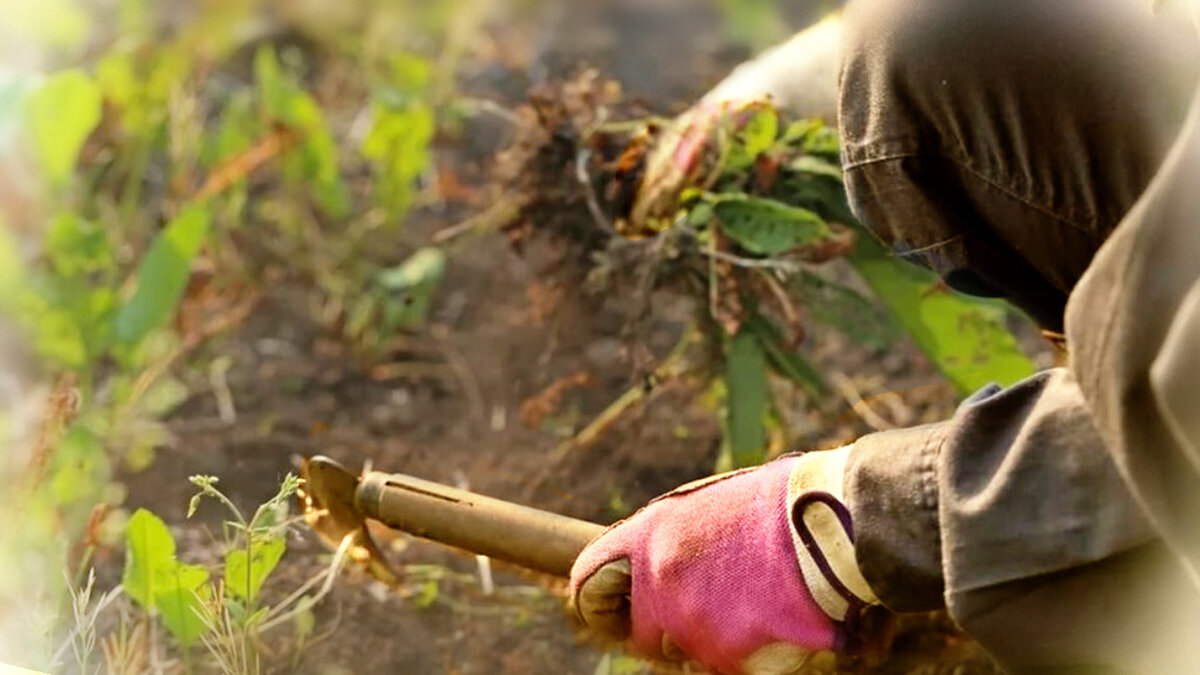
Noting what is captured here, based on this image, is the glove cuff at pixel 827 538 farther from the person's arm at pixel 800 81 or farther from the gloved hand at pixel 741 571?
the person's arm at pixel 800 81

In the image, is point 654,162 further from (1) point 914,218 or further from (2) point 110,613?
(2) point 110,613

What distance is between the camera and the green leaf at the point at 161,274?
5.23 ft

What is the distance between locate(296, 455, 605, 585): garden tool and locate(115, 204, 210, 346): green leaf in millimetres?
432

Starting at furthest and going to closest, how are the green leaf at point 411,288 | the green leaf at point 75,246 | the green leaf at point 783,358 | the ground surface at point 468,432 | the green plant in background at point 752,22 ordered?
the green plant in background at point 752,22 → the green leaf at point 411,288 → the green leaf at point 75,246 → the green leaf at point 783,358 → the ground surface at point 468,432

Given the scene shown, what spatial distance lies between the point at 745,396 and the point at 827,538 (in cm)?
48

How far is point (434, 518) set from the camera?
3.85 ft

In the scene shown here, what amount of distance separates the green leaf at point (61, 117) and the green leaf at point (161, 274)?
158mm

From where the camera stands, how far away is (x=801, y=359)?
4.79ft

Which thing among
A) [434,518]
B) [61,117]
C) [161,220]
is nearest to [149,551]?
[434,518]

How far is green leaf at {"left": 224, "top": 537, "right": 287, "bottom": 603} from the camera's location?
1.11 metres

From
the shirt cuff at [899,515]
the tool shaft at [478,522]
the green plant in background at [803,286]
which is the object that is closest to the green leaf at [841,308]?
the green plant in background at [803,286]

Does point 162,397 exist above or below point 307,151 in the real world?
below

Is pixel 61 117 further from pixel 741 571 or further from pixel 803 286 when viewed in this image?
pixel 741 571

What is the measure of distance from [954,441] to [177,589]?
585 mm
